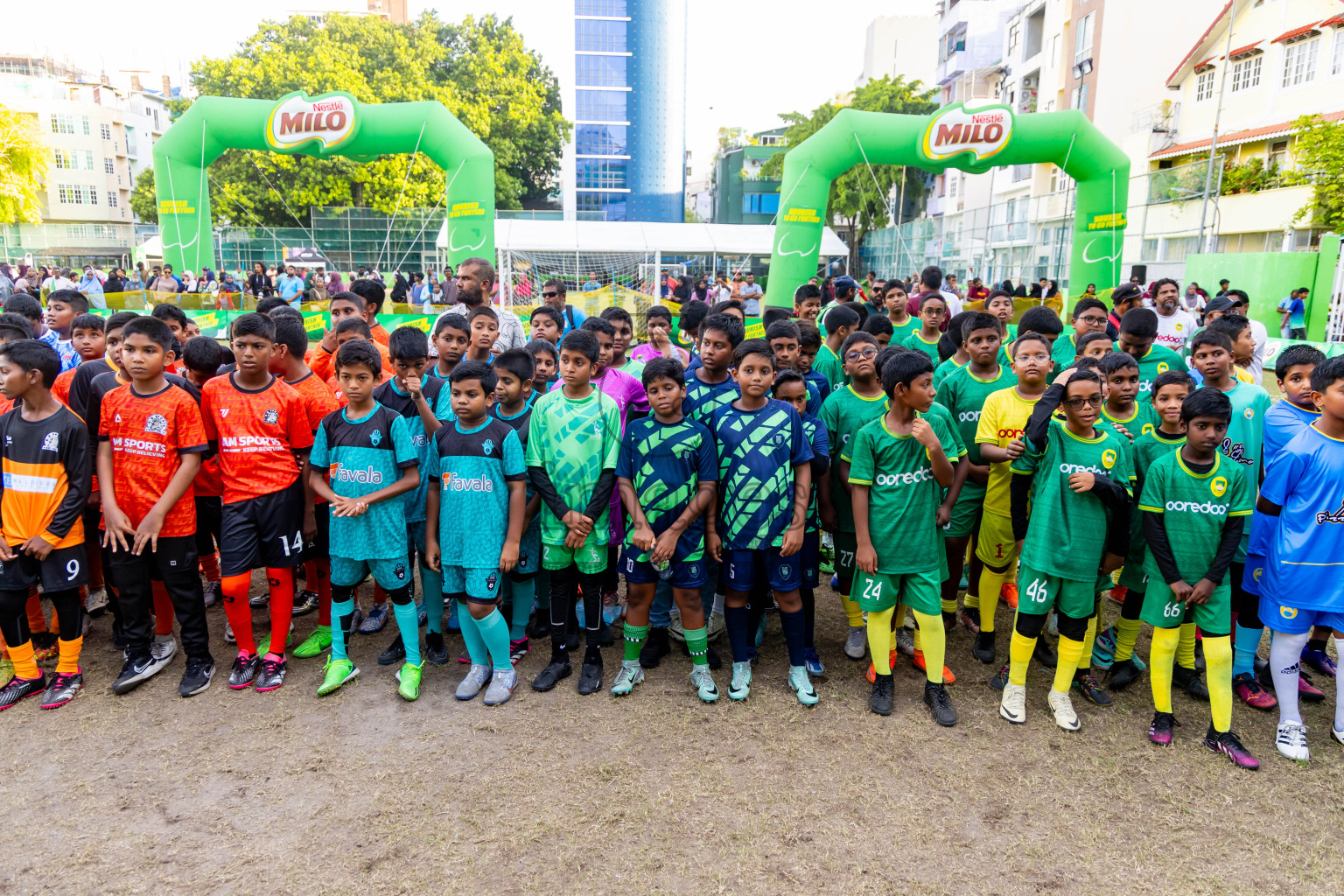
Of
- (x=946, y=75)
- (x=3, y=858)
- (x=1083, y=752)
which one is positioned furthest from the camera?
(x=946, y=75)

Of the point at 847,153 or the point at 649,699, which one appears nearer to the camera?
the point at 649,699

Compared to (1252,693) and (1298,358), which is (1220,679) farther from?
(1298,358)

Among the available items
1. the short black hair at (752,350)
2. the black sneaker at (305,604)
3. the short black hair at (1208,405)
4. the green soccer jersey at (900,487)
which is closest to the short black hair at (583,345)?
the short black hair at (752,350)

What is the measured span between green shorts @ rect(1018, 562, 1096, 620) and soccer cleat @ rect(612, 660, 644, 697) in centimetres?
187

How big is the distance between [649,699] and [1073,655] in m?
2.01

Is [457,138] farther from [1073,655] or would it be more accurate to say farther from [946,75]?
[946,75]

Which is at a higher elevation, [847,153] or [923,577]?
[847,153]

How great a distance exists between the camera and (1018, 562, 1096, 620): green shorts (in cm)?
371

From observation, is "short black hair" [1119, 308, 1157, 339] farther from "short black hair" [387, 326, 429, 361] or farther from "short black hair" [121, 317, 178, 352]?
"short black hair" [121, 317, 178, 352]

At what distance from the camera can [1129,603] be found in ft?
13.4

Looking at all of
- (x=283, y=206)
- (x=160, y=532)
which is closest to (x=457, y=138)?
(x=160, y=532)

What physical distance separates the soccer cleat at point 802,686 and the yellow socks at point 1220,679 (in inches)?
67.1

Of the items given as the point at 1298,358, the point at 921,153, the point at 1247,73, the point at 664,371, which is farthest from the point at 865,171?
the point at 664,371

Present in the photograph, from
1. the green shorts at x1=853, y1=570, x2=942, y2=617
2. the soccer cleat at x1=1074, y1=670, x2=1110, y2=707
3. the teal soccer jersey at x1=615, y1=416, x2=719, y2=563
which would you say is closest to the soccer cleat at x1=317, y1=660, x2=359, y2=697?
the teal soccer jersey at x1=615, y1=416, x2=719, y2=563
